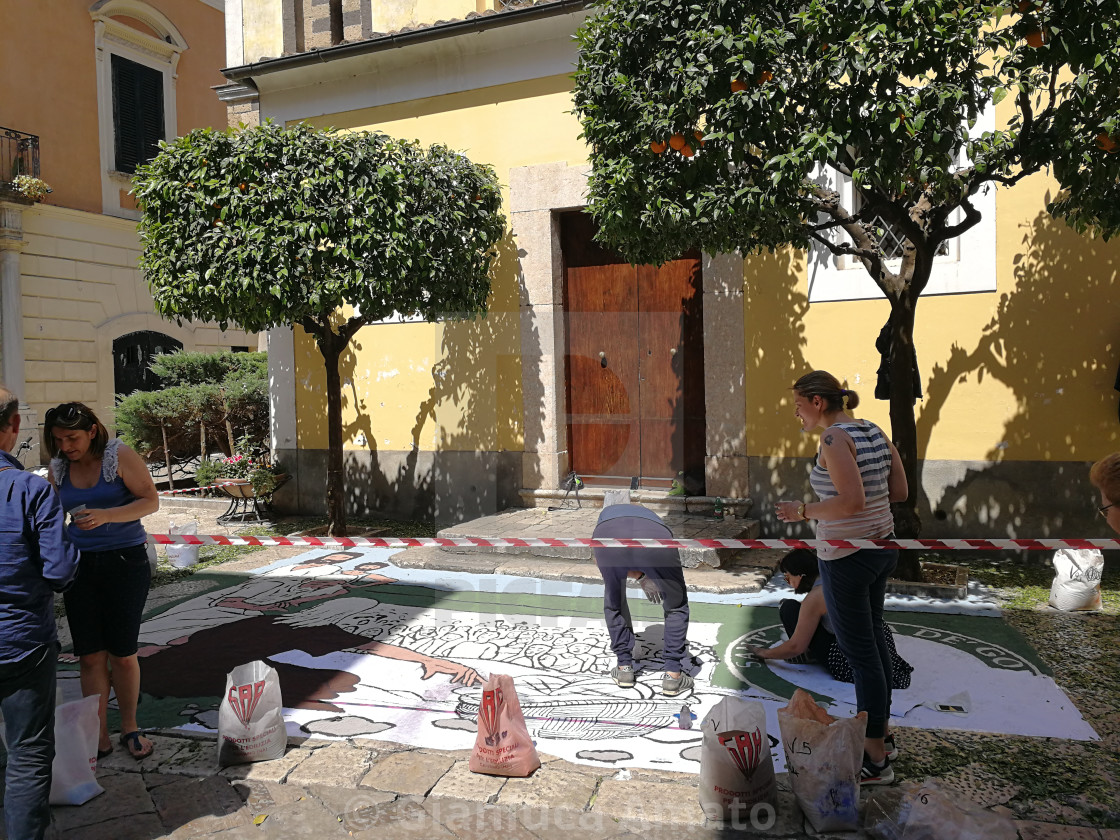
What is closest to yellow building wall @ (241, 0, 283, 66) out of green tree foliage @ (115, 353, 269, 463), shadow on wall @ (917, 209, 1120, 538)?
green tree foliage @ (115, 353, 269, 463)

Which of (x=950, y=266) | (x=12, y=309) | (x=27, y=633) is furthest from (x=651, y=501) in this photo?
(x=12, y=309)

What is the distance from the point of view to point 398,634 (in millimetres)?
5680

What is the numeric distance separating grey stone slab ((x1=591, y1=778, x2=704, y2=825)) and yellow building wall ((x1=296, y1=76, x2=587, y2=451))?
6.34m

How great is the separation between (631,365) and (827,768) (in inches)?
255

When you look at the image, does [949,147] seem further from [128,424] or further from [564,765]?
[128,424]

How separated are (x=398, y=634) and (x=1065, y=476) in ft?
18.7

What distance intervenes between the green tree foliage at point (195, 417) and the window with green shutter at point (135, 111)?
22.9 feet

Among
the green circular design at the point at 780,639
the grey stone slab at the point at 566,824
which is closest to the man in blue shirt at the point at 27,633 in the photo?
the grey stone slab at the point at 566,824

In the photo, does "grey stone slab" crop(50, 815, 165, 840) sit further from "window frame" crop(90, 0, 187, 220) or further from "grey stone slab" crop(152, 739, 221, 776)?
"window frame" crop(90, 0, 187, 220)

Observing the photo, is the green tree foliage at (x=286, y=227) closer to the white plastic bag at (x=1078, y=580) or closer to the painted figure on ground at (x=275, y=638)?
the painted figure on ground at (x=275, y=638)

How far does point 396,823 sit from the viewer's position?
10.7 feet

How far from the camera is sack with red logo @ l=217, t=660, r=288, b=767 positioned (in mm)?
3736

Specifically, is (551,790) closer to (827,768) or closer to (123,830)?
(827,768)

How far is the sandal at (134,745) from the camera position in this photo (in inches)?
153
